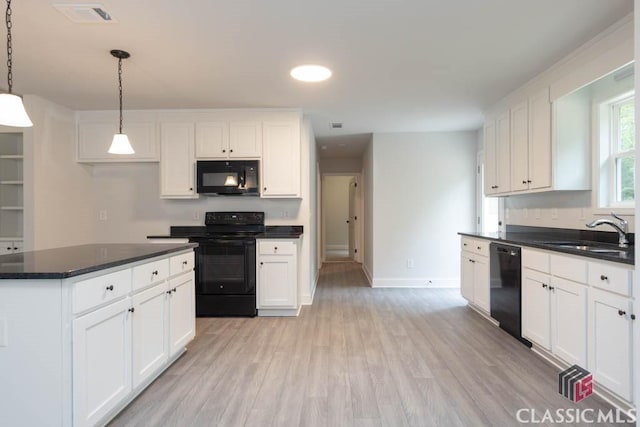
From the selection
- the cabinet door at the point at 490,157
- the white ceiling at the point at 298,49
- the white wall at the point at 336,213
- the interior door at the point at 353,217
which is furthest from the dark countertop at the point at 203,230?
the white wall at the point at 336,213

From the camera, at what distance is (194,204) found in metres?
4.39

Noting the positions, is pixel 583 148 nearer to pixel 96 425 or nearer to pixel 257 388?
pixel 257 388

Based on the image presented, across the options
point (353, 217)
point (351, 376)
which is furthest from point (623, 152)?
point (353, 217)

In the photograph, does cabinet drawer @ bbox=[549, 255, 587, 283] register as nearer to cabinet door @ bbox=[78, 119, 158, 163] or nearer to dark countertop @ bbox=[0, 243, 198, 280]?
dark countertop @ bbox=[0, 243, 198, 280]

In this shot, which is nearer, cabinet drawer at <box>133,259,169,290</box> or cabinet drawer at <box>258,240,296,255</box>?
cabinet drawer at <box>133,259,169,290</box>

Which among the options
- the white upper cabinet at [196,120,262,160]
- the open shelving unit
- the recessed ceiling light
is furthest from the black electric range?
the open shelving unit

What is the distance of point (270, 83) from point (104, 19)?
1394 millimetres

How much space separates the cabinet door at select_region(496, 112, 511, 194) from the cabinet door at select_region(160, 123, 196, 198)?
3.39 m

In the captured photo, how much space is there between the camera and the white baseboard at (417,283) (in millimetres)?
5250

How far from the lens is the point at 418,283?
527cm

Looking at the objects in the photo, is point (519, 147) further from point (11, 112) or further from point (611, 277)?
point (11, 112)

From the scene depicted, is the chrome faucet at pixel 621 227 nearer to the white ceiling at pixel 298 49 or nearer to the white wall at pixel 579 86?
the white wall at pixel 579 86

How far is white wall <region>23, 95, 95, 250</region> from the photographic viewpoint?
365 centimetres

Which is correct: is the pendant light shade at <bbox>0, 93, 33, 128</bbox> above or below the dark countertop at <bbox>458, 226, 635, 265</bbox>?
above
